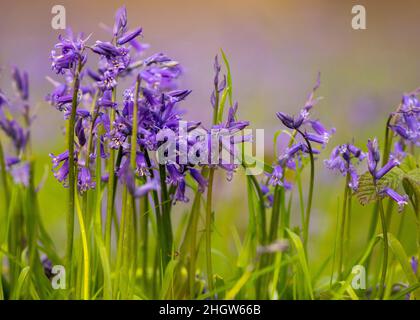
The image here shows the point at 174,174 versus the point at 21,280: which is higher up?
the point at 174,174

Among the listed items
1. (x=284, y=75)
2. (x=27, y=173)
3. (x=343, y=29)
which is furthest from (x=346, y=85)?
(x=27, y=173)

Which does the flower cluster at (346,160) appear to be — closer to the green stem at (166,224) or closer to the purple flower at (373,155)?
the purple flower at (373,155)

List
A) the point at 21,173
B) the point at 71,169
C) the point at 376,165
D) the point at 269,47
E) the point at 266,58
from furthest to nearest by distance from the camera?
the point at 269,47, the point at 266,58, the point at 21,173, the point at 376,165, the point at 71,169

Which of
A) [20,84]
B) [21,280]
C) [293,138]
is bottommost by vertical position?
[21,280]

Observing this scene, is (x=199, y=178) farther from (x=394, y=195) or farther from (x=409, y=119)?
(x=409, y=119)

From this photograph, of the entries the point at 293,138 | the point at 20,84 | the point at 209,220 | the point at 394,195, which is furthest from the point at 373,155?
the point at 20,84

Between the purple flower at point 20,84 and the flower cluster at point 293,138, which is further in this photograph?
the purple flower at point 20,84

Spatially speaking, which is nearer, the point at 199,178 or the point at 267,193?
the point at 199,178

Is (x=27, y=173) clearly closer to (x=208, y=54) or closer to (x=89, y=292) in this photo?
(x=89, y=292)

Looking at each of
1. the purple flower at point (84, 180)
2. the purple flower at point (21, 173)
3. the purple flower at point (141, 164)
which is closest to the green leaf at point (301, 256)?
the purple flower at point (141, 164)
